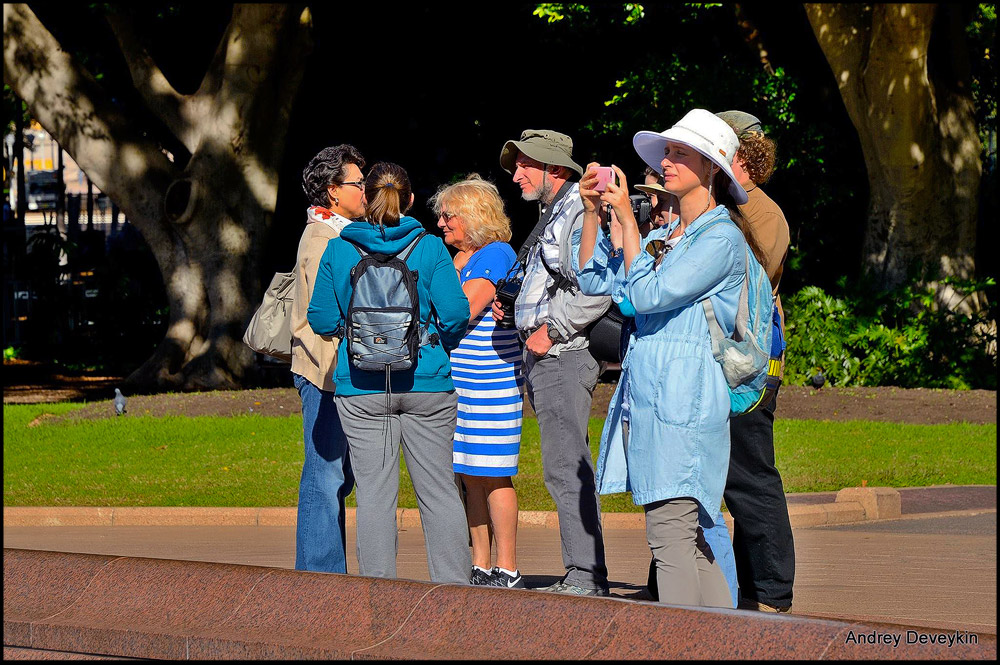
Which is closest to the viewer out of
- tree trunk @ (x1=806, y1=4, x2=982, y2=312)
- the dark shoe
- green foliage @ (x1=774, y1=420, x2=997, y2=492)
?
the dark shoe

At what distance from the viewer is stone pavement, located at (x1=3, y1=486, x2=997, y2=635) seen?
6559 mm

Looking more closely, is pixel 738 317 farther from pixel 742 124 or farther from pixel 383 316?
pixel 383 316

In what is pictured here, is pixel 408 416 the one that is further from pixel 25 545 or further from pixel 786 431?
pixel 786 431

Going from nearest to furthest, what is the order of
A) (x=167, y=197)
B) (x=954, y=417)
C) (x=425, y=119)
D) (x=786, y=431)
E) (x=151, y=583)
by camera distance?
(x=151, y=583)
(x=786, y=431)
(x=954, y=417)
(x=167, y=197)
(x=425, y=119)

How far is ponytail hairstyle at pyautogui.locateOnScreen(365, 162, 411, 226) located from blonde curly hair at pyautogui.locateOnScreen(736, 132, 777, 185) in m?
1.41

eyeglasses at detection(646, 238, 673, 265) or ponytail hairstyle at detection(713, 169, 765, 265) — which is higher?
ponytail hairstyle at detection(713, 169, 765, 265)

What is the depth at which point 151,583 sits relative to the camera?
5.78m

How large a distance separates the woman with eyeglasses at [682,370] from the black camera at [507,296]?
124 cm

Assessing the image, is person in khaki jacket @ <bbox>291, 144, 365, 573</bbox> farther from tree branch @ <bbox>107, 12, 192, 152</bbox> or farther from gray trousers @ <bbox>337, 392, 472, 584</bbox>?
tree branch @ <bbox>107, 12, 192, 152</bbox>

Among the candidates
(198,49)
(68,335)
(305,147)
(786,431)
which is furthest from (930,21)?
(68,335)

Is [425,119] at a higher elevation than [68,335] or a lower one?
higher

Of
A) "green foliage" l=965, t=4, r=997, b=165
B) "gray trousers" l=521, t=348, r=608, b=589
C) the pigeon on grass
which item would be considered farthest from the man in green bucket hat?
"green foliage" l=965, t=4, r=997, b=165

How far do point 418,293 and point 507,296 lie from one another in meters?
0.64

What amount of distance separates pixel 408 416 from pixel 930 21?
469 inches
